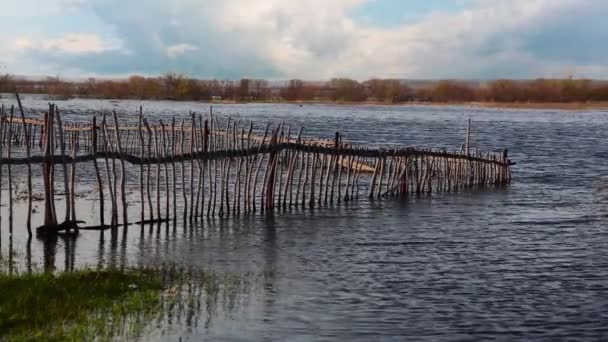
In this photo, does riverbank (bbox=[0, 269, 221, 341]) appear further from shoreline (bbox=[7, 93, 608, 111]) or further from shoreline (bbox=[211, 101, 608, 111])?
shoreline (bbox=[211, 101, 608, 111])

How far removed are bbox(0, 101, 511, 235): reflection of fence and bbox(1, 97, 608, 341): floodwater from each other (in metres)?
0.57

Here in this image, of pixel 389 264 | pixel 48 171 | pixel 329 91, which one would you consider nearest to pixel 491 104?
pixel 329 91

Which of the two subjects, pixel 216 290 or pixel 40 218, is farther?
pixel 40 218

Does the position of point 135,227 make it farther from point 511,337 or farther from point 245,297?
point 511,337

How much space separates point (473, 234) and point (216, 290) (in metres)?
7.64

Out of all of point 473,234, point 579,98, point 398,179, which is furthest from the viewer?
point 579,98

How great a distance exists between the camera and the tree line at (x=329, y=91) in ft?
383

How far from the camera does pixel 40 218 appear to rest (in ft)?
51.2

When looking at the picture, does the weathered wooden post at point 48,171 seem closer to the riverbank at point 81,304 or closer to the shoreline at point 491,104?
the riverbank at point 81,304

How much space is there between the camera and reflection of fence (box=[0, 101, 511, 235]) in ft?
47.0

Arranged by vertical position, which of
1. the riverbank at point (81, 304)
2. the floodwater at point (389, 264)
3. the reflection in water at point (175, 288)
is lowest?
the floodwater at point (389, 264)

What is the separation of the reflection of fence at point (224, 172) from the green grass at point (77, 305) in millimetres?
3613

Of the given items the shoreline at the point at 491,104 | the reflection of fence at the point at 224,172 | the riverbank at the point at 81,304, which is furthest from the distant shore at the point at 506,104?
the riverbank at the point at 81,304

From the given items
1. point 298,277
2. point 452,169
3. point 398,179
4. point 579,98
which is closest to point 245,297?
point 298,277
